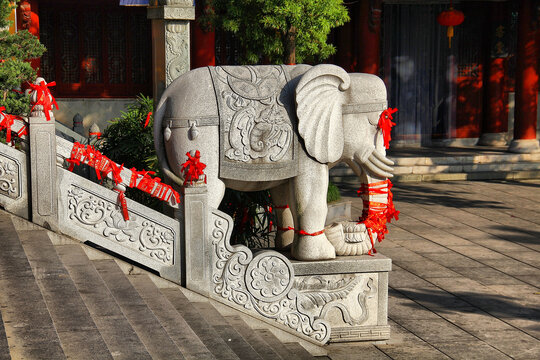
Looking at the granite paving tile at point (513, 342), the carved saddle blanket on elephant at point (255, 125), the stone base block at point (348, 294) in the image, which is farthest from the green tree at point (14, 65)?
the granite paving tile at point (513, 342)

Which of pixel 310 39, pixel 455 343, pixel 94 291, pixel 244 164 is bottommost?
pixel 455 343

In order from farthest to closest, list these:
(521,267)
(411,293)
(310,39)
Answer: (310,39) < (521,267) < (411,293)

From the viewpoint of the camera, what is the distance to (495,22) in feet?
58.7

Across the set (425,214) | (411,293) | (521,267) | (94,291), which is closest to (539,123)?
(425,214)

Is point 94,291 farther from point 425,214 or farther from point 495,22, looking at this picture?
point 495,22

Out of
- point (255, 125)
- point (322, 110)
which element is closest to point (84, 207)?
point (255, 125)

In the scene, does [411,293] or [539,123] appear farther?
[539,123]

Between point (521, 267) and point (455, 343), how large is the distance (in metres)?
2.67

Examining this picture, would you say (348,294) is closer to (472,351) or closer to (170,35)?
(472,351)

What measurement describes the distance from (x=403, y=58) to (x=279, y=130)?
12.0 metres

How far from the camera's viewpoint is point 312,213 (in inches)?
261

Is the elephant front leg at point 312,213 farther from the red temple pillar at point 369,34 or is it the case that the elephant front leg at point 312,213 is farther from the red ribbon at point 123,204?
the red temple pillar at point 369,34

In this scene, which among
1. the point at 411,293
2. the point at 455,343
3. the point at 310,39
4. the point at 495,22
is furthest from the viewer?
the point at 495,22

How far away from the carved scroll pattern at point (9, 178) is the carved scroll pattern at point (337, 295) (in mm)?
2296
